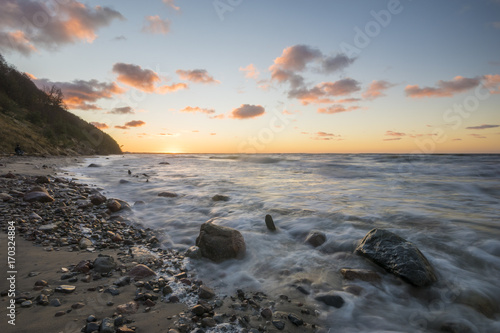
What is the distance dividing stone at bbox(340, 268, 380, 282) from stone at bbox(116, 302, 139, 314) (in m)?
2.80

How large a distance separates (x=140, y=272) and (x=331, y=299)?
252cm

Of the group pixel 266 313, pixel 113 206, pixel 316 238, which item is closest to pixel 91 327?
pixel 266 313

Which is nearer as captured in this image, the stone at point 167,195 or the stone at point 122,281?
the stone at point 122,281

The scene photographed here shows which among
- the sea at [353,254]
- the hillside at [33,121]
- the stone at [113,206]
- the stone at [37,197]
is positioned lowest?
the sea at [353,254]

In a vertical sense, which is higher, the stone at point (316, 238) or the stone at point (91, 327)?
the stone at point (91, 327)

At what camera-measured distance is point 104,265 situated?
10.1 ft

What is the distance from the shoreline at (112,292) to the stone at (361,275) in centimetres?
107

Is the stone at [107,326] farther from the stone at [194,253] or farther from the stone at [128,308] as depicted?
the stone at [194,253]

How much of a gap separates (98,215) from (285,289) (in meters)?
5.02

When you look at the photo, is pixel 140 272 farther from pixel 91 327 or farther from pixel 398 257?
pixel 398 257

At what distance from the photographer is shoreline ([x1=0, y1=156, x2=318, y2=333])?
2143 mm

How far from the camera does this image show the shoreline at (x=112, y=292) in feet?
7.03

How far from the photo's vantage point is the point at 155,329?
2.11m

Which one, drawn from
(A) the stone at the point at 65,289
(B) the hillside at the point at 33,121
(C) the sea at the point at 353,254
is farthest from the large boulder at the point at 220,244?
(B) the hillside at the point at 33,121
